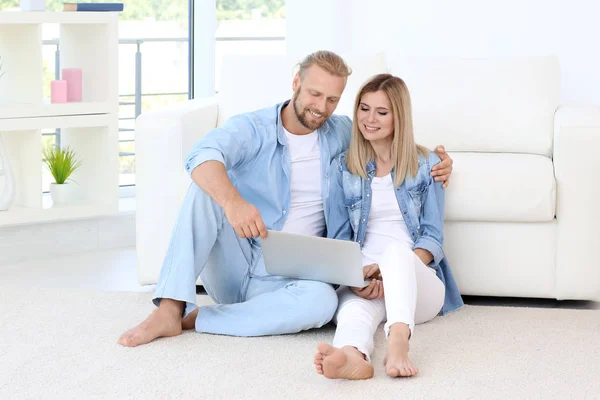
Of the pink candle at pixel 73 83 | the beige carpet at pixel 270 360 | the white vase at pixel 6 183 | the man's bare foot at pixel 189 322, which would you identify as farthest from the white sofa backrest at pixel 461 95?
the man's bare foot at pixel 189 322

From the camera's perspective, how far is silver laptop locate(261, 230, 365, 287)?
2461 mm

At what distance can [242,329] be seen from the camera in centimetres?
264

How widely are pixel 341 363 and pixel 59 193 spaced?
2.00 m

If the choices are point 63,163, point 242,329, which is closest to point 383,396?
point 242,329

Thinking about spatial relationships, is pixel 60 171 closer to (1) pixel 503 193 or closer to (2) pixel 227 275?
(2) pixel 227 275

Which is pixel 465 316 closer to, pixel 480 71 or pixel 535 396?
pixel 535 396

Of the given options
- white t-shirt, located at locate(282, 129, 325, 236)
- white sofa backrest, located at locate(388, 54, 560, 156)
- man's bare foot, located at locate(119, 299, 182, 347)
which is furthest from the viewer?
white sofa backrest, located at locate(388, 54, 560, 156)

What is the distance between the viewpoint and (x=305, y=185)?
2799mm

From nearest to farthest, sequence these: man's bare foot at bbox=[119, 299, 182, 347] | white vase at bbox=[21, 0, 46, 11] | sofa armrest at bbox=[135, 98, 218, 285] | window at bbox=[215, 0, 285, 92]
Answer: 1. man's bare foot at bbox=[119, 299, 182, 347]
2. sofa armrest at bbox=[135, 98, 218, 285]
3. white vase at bbox=[21, 0, 46, 11]
4. window at bbox=[215, 0, 285, 92]

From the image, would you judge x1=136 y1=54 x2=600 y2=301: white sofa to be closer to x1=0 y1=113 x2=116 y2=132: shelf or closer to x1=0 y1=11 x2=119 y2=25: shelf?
x1=0 y1=113 x2=116 y2=132: shelf

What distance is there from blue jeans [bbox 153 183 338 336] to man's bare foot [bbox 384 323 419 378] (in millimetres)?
274

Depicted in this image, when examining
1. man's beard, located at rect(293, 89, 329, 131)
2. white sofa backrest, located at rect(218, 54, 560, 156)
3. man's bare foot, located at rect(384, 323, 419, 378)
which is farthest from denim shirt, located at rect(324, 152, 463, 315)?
white sofa backrest, located at rect(218, 54, 560, 156)

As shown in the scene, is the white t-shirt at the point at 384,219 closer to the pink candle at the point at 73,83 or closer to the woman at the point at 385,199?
the woman at the point at 385,199

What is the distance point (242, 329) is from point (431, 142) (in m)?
1.19
